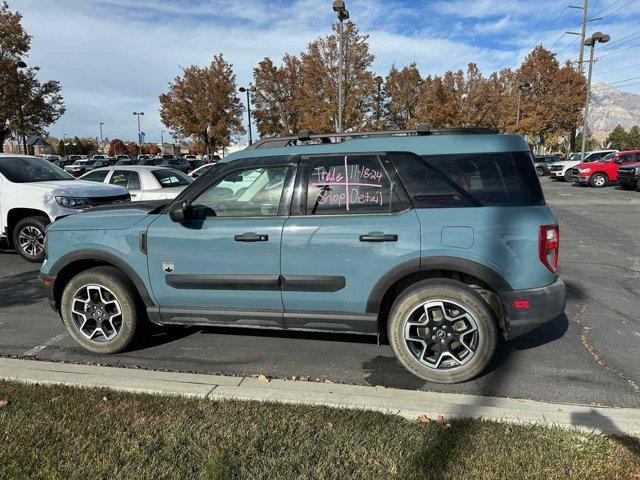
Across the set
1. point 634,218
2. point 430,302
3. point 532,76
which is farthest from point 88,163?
point 430,302

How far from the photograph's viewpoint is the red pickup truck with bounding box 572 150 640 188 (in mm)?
23109

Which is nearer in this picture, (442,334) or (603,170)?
A: (442,334)

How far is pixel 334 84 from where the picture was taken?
93.5 ft

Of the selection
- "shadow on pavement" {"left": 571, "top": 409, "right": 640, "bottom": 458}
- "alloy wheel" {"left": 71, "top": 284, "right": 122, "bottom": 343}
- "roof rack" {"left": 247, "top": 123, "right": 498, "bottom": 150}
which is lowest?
"shadow on pavement" {"left": 571, "top": 409, "right": 640, "bottom": 458}

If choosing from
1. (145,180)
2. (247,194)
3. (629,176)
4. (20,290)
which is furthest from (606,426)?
(629,176)

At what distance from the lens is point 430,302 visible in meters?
3.59

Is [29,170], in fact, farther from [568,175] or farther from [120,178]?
[568,175]

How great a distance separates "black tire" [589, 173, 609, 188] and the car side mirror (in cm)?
2456

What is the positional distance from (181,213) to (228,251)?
0.48 metres

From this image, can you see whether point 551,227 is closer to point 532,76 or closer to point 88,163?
point 532,76

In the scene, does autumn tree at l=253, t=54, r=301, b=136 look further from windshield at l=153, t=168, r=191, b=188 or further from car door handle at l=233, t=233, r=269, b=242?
car door handle at l=233, t=233, r=269, b=242

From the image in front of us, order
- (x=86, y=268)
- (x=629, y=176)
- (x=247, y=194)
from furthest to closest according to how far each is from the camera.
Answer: (x=629, y=176) → (x=86, y=268) → (x=247, y=194)

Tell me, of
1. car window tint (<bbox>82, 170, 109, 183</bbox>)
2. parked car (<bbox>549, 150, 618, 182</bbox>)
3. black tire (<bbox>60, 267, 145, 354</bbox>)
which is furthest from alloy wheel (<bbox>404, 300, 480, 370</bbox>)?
parked car (<bbox>549, 150, 618, 182</bbox>)

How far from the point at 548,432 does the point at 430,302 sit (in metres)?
1.14
